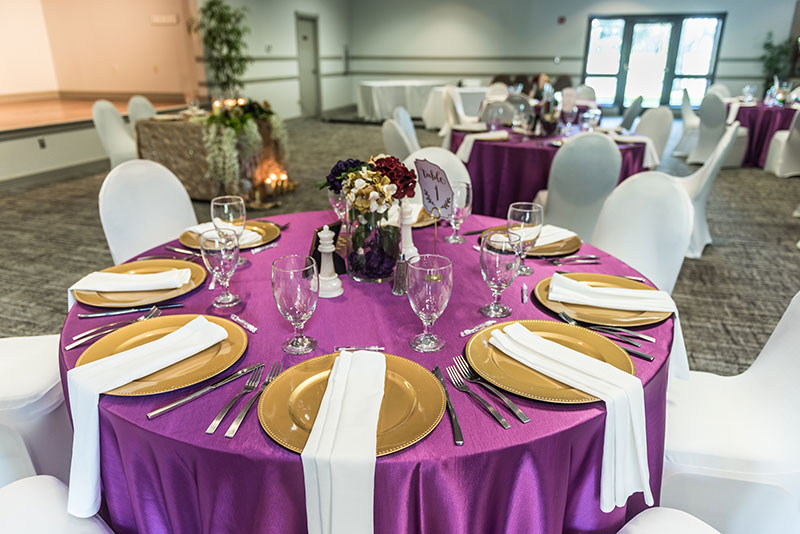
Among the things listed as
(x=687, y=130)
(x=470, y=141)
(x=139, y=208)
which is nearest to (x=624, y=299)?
(x=139, y=208)

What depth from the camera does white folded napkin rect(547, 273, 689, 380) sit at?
1292 mm

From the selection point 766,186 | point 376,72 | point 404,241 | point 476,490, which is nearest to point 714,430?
point 476,490

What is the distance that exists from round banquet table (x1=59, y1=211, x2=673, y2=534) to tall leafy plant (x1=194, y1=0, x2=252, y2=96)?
7.81m

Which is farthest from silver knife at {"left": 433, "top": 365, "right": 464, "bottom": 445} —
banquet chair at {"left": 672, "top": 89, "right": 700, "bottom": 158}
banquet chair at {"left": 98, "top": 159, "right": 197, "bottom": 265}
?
banquet chair at {"left": 672, "top": 89, "right": 700, "bottom": 158}

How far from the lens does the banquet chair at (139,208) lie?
2.08 metres

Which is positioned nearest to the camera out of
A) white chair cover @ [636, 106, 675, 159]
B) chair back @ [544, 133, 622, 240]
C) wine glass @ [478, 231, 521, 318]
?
wine glass @ [478, 231, 521, 318]

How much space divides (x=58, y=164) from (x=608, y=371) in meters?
7.14

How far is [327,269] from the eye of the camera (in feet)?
4.63

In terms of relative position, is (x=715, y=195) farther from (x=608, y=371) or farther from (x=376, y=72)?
(x=376, y=72)

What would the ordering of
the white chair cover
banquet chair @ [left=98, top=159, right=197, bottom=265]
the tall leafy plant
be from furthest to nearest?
the tall leafy plant < the white chair cover < banquet chair @ [left=98, top=159, right=197, bottom=265]

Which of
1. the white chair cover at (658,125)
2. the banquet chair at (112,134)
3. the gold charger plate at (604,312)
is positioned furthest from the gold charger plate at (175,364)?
the white chair cover at (658,125)

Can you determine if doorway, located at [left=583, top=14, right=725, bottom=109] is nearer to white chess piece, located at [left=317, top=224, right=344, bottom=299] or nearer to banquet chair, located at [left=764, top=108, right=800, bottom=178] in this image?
banquet chair, located at [left=764, top=108, right=800, bottom=178]

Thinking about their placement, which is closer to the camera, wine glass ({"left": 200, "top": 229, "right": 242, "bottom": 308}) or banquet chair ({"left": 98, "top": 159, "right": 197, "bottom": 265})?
wine glass ({"left": 200, "top": 229, "right": 242, "bottom": 308})

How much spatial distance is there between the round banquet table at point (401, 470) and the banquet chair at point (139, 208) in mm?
1095
